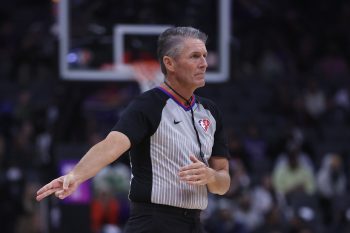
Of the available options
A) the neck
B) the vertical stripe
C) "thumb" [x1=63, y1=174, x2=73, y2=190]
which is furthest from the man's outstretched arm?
the neck

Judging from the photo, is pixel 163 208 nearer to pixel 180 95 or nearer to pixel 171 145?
pixel 171 145

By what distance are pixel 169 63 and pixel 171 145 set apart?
1.63ft

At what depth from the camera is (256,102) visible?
1781cm

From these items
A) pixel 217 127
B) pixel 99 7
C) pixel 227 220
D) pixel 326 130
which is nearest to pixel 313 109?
pixel 326 130

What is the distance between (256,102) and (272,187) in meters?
4.71

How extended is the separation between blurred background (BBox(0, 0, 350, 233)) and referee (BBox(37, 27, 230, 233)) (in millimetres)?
6596

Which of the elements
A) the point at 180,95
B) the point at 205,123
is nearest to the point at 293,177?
the point at 205,123

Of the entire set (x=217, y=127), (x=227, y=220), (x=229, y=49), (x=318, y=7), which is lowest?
(x=227, y=220)

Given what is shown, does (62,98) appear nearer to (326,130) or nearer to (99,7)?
(99,7)

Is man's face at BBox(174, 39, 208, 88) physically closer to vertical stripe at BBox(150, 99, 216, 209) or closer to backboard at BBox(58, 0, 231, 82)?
vertical stripe at BBox(150, 99, 216, 209)

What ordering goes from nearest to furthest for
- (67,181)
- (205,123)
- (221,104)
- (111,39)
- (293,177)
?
1. (67,181)
2. (205,123)
3. (111,39)
4. (293,177)
5. (221,104)

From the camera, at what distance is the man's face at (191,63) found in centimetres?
467

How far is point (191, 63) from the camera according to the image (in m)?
4.67

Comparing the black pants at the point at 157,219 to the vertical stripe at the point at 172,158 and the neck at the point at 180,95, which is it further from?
the neck at the point at 180,95
